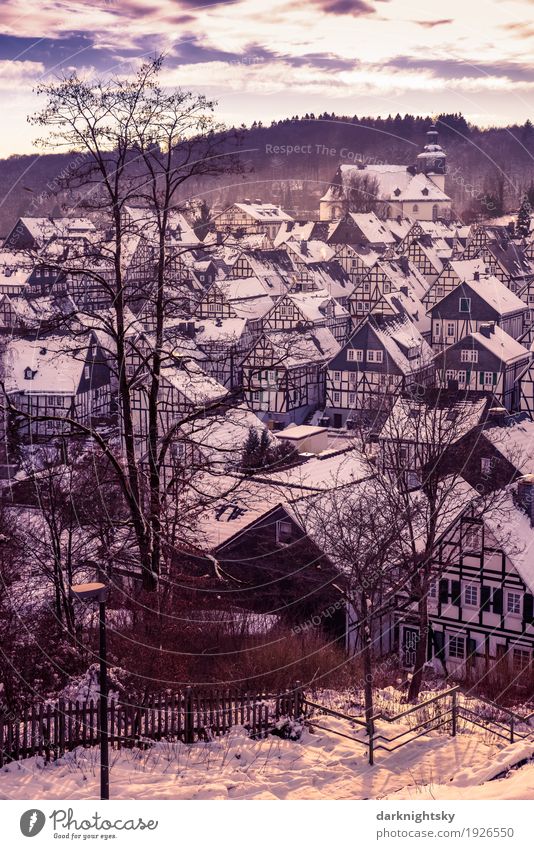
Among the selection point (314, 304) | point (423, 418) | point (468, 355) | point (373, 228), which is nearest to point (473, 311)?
point (468, 355)

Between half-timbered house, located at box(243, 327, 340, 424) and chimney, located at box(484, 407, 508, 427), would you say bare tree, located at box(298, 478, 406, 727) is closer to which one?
chimney, located at box(484, 407, 508, 427)

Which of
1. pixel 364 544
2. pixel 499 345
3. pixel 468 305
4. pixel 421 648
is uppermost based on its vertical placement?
pixel 468 305

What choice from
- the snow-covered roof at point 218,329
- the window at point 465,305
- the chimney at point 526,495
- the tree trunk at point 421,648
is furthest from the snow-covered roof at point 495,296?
the tree trunk at point 421,648

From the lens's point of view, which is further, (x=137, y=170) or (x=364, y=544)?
(x=364, y=544)

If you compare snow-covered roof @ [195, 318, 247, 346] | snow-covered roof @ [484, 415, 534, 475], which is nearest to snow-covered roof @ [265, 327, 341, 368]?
snow-covered roof @ [195, 318, 247, 346]

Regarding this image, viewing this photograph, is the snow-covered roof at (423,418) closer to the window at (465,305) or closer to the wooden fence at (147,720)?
the wooden fence at (147,720)

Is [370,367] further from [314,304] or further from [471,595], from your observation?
[471,595]

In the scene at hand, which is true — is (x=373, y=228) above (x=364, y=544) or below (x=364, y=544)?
above
